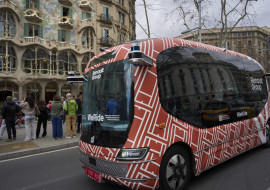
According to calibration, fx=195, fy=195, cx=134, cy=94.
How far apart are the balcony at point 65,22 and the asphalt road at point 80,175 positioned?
22037 mm

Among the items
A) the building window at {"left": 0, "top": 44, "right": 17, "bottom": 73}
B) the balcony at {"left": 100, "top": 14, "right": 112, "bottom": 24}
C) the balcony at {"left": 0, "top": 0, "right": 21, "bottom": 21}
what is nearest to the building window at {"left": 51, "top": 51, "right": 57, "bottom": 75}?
the building window at {"left": 0, "top": 44, "right": 17, "bottom": 73}

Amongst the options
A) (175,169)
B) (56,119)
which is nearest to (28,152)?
(56,119)

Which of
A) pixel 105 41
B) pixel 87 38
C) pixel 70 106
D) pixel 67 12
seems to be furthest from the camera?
pixel 105 41

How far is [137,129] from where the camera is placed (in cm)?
285

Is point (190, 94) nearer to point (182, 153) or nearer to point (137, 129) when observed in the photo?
point (182, 153)

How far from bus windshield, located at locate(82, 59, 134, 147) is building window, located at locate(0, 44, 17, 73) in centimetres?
2137

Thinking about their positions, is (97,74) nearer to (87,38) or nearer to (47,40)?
(47,40)

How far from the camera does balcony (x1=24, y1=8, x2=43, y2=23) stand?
22055 millimetres

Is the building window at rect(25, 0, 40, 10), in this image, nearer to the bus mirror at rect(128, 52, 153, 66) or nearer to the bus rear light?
the bus mirror at rect(128, 52, 153, 66)

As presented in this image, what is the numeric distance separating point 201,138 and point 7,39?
2319 centimetres

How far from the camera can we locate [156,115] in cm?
297

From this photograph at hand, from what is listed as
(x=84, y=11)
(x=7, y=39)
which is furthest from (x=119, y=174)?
(x=84, y=11)

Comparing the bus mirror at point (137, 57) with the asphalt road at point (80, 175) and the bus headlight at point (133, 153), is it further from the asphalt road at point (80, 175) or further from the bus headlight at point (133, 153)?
the asphalt road at point (80, 175)

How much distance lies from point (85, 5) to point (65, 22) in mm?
3860
